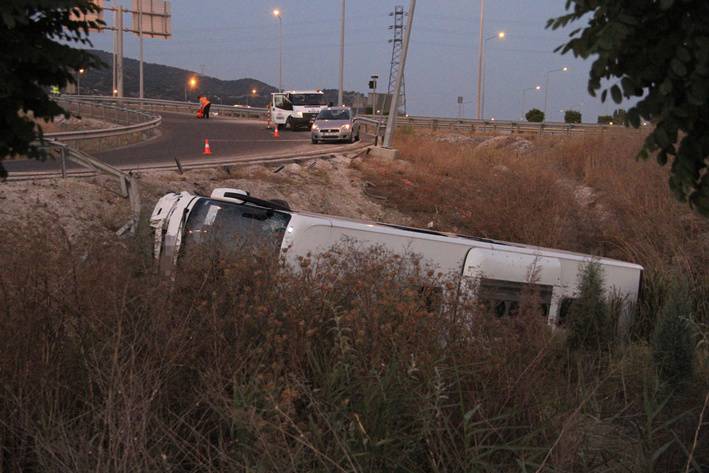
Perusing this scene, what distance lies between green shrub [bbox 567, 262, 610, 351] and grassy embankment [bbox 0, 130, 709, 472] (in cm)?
162

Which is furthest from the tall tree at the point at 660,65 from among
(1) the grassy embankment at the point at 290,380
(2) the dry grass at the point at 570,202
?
(2) the dry grass at the point at 570,202

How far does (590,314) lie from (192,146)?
2203 cm

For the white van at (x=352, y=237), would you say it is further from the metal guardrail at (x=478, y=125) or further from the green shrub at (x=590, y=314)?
the metal guardrail at (x=478, y=125)

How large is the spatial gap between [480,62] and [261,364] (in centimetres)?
4512

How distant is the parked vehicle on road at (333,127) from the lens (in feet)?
104

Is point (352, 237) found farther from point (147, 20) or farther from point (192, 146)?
point (147, 20)

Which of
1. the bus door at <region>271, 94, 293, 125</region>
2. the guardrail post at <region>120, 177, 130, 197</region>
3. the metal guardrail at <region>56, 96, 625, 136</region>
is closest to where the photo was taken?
the guardrail post at <region>120, 177, 130, 197</region>

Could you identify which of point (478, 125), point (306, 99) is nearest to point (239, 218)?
point (306, 99)

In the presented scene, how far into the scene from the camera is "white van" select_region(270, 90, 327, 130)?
41812mm

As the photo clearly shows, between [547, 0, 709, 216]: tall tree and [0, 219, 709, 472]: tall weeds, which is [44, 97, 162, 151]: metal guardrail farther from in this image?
[547, 0, 709, 216]: tall tree

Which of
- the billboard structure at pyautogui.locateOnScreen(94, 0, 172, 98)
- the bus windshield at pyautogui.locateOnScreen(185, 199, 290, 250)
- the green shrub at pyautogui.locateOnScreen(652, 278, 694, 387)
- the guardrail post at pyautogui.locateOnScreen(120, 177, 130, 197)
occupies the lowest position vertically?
the green shrub at pyautogui.locateOnScreen(652, 278, 694, 387)

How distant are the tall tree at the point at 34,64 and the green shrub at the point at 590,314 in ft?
15.5

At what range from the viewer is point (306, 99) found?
1681 inches

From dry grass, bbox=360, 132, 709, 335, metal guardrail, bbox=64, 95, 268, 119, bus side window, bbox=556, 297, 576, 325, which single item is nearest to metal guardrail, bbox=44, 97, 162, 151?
dry grass, bbox=360, 132, 709, 335
